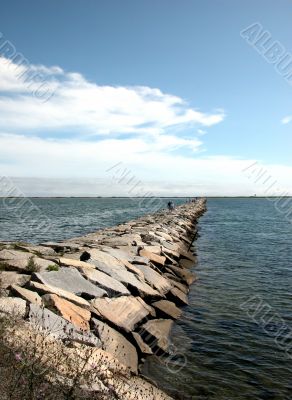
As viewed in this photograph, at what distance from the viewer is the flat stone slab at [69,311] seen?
6.52 metres

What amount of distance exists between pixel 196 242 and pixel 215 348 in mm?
16960

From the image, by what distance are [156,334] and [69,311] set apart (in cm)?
223

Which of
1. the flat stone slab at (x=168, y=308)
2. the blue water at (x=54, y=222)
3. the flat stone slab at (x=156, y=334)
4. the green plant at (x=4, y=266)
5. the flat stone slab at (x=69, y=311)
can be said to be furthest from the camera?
the blue water at (x=54, y=222)

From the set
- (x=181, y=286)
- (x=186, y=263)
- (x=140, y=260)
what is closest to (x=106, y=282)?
(x=140, y=260)

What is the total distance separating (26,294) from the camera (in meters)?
6.47

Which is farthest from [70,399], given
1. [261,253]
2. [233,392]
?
[261,253]

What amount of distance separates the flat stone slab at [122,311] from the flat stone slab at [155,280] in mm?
1871

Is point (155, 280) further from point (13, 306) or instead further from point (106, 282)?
point (13, 306)

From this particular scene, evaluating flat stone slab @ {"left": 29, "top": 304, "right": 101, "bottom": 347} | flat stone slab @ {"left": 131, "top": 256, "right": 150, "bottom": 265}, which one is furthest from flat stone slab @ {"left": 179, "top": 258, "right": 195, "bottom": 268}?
flat stone slab @ {"left": 29, "top": 304, "right": 101, "bottom": 347}

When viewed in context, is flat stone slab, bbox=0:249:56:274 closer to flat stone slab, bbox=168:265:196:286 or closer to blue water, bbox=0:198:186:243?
flat stone slab, bbox=168:265:196:286

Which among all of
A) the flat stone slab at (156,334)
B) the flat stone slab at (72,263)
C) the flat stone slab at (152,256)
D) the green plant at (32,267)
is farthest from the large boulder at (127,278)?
the flat stone slab at (152,256)

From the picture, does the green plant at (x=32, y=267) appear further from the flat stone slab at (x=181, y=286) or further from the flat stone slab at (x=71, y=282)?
the flat stone slab at (x=181, y=286)

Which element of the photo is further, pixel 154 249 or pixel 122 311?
pixel 154 249

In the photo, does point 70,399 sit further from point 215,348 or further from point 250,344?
point 250,344
